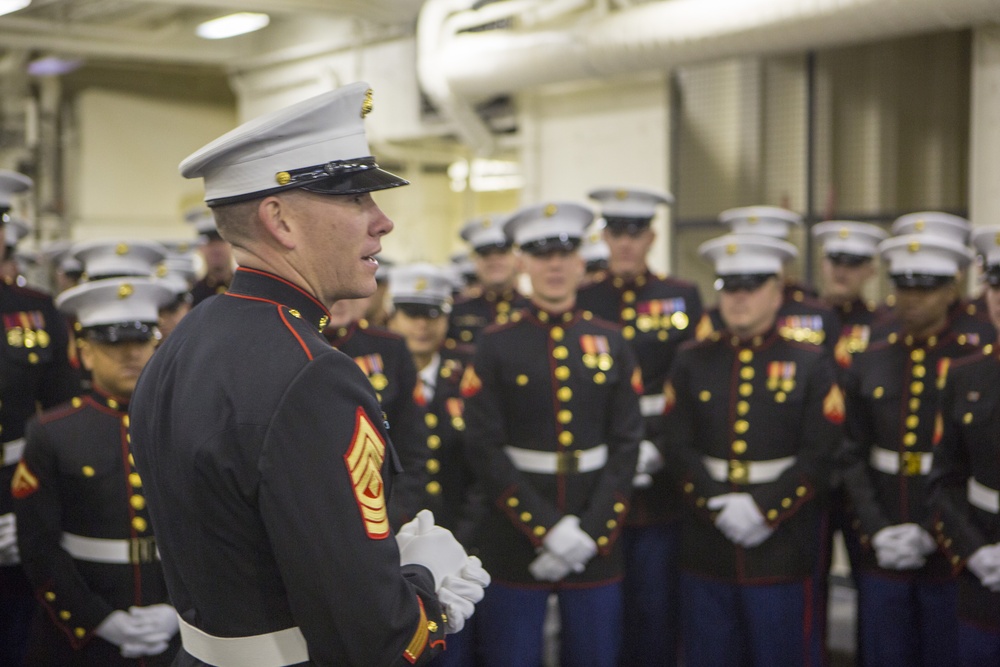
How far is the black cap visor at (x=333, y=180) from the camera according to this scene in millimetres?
1357

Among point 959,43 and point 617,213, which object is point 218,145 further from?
point 959,43

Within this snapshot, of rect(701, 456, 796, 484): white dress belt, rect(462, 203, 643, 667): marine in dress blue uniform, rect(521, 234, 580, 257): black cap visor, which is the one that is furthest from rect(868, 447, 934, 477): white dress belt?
rect(521, 234, 580, 257): black cap visor

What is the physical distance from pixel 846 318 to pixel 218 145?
12.7 ft

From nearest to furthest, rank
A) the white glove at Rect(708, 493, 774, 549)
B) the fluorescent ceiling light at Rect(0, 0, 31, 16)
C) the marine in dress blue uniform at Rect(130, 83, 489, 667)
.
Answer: the marine in dress blue uniform at Rect(130, 83, 489, 667) → the white glove at Rect(708, 493, 774, 549) → the fluorescent ceiling light at Rect(0, 0, 31, 16)

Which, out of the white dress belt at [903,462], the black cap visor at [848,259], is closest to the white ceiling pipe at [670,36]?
the black cap visor at [848,259]

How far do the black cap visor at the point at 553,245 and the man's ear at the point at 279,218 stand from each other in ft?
7.28

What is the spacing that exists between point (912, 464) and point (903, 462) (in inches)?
1.2

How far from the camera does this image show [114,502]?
2643mm

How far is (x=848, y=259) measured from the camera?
461 centimetres

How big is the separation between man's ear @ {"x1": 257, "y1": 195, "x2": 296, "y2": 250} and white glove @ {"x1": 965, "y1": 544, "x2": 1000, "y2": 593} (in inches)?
88.8

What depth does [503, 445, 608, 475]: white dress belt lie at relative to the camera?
338cm

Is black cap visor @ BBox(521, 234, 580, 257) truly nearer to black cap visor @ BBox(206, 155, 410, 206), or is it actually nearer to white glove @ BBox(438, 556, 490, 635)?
white glove @ BBox(438, 556, 490, 635)

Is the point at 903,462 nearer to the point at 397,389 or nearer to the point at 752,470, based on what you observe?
the point at 752,470

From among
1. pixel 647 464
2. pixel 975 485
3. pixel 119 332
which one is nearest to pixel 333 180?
pixel 119 332
